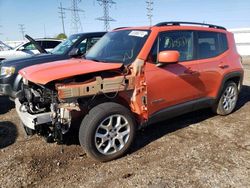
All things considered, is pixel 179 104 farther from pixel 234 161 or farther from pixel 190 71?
pixel 234 161

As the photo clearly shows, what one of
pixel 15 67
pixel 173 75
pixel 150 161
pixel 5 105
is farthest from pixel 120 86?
pixel 5 105

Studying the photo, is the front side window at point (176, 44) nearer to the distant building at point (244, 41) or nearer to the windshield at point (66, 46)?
the windshield at point (66, 46)

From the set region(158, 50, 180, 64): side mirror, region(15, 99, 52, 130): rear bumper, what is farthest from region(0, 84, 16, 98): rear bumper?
region(158, 50, 180, 64): side mirror

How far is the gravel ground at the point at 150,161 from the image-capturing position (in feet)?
11.4

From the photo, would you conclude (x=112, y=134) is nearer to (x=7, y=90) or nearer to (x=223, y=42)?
(x=223, y=42)

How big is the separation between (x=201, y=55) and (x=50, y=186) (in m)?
3.36

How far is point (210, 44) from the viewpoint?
17.7ft

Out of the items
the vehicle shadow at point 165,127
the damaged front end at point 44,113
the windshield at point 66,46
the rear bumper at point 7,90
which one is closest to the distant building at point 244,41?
the vehicle shadow at point 165,127

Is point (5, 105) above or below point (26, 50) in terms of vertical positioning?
below

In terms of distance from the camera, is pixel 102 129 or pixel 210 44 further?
pixel 210 44

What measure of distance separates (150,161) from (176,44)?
6.48 ft

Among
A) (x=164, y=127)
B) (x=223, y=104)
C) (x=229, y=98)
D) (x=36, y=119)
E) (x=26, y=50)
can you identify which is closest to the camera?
(x=36, y=119)

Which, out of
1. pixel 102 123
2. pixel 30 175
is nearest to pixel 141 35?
pixel 102 123

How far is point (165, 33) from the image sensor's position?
178 inches
